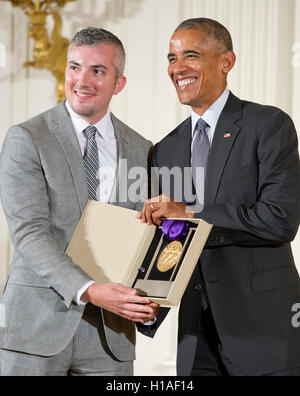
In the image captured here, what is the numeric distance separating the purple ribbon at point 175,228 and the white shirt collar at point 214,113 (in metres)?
0.40

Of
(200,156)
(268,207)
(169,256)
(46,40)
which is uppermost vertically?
(46,40)

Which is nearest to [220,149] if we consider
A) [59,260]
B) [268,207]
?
[268,207]

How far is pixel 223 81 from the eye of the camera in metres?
2.43

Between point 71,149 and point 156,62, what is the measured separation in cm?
163

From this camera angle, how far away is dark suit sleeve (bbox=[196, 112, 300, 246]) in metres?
2.14

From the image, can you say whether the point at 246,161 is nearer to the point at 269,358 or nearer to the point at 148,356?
the point at 269,358

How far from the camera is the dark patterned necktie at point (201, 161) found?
2.27 metres

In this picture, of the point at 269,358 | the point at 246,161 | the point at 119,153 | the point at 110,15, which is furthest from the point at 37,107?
the point at 269,358

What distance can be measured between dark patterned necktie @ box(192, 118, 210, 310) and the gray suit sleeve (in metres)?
0.40

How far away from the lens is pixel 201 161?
2.31 metres

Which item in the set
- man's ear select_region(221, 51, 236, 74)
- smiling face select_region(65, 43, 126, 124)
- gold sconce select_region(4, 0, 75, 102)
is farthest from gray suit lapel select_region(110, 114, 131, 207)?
gold sconce select_region(4, 0, 75, 102)

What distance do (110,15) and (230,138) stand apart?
178cm

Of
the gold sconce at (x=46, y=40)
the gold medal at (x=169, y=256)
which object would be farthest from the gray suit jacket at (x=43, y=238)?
the gold sconce at (x=46, y=40)

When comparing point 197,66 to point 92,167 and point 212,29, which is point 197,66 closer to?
point 212,29
